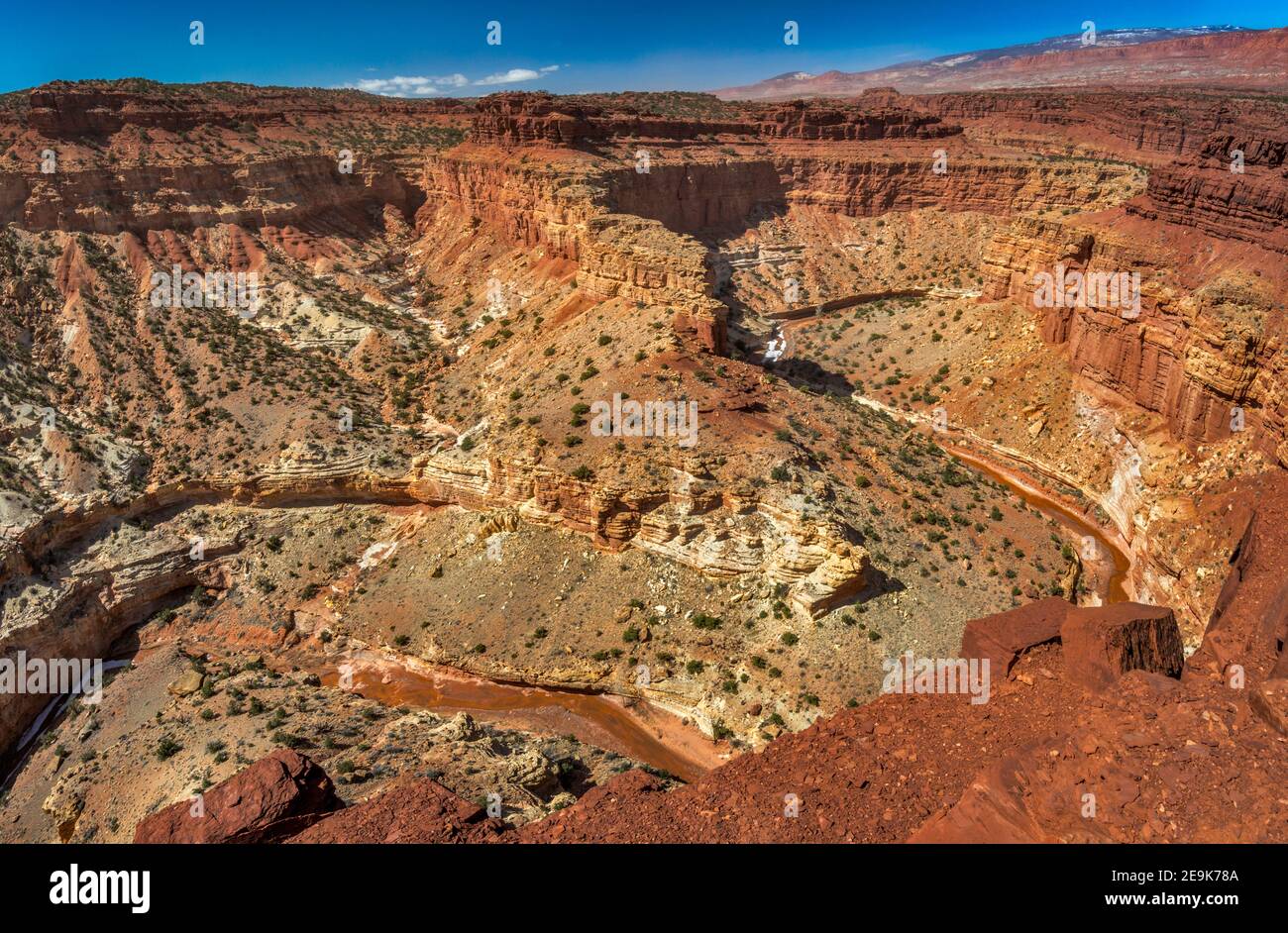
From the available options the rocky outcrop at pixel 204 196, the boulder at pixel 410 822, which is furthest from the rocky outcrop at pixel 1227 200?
the rocky outcrop at pixel 204 196

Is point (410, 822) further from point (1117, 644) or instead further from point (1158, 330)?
point (1158, 330)

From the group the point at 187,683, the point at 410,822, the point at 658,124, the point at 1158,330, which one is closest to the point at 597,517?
the point at 187,683

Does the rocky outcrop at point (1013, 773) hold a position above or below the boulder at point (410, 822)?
above

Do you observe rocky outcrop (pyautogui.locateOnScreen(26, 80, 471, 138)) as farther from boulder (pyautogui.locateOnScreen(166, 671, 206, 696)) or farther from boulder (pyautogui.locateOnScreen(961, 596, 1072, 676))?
boulder (pyautogui.locateOnScreen(961, 596, 1072, 676))

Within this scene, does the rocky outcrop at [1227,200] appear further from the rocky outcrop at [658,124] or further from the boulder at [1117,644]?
the rocky outcrop at [658,124]

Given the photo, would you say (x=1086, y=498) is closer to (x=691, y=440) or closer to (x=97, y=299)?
(x=691, y=440)

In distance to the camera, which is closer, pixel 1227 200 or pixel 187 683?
pixel 187 683

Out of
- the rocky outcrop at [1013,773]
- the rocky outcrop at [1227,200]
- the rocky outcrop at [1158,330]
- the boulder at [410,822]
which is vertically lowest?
the boulder at [410,822]
